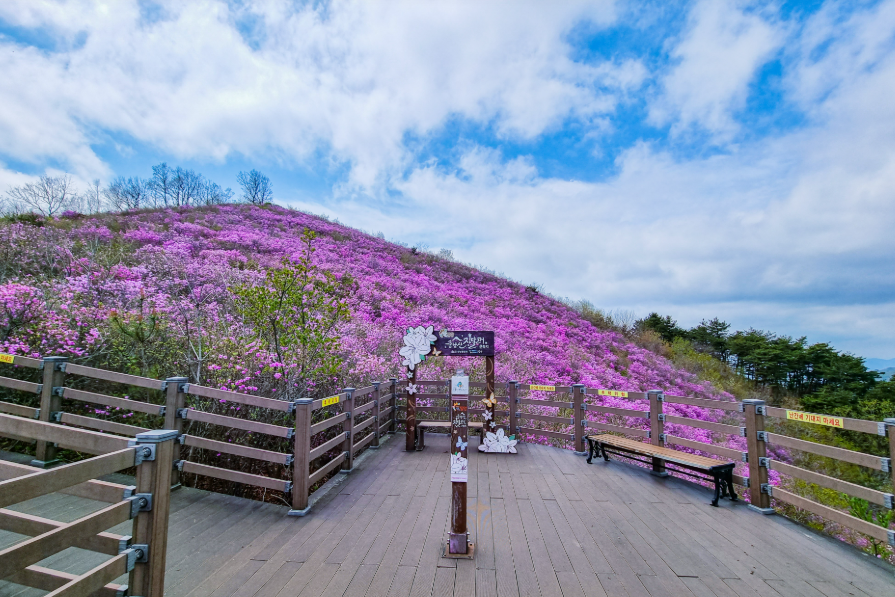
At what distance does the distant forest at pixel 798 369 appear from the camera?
1576 centimetres

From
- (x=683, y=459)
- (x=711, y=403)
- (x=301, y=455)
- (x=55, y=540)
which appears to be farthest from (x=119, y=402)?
(x=711, y=403)

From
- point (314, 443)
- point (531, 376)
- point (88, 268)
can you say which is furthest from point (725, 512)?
point (88, 268)

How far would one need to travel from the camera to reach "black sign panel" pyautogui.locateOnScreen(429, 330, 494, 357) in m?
7.01

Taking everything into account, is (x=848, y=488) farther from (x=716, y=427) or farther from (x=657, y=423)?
(x=657, y=423)

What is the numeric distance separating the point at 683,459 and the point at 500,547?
284 cm

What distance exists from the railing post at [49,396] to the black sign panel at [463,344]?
4717 millimetres

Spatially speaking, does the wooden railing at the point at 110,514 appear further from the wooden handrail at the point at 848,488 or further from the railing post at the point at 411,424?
the railing post at the point at 411,424

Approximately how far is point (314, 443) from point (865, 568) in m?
6.02

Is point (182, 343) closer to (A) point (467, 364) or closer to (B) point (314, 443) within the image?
(B) point (314, 443)

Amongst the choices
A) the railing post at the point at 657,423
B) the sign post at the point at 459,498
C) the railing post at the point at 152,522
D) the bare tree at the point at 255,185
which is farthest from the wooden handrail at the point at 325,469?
the bare tree at the point at 255,185

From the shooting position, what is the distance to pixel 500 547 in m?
3.62

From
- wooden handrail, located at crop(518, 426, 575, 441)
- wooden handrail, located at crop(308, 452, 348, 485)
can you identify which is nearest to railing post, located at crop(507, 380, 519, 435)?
wooden handrail, located at crop(518, 426, 575, 441)

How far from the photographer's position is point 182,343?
261 inches

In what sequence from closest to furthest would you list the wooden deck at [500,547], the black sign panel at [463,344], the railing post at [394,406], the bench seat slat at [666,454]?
the wooden deck at [500,547]
the bench seat slat at [666,454]
the black sign panel at [463,344]
the railing post at [394,406]
